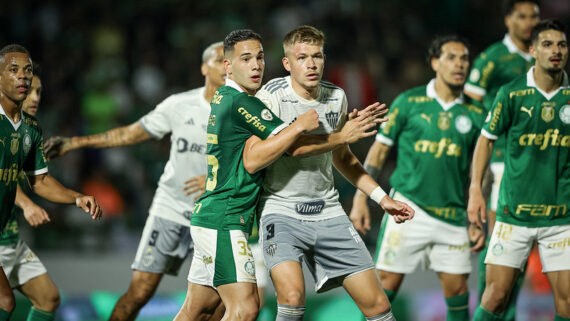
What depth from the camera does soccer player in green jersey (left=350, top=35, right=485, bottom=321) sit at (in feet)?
22.8

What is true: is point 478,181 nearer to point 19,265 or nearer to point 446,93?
point 446,93

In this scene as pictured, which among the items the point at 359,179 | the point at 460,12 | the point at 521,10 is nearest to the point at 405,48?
the point at 460,12

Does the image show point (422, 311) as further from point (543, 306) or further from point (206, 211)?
point (206, 211)

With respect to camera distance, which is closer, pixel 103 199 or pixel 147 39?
pixel 103 199

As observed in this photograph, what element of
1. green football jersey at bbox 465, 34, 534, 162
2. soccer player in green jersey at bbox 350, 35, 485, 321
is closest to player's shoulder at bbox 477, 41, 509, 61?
green football jersey at bbox 465, 34, 534, 162

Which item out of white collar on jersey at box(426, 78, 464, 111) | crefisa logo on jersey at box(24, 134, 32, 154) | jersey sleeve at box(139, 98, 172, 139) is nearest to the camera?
crefisa logo on jersey at box(24, 134, 32, 154)

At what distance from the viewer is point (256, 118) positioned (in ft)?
16.9

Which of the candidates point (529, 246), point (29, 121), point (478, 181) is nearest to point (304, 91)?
point (478, 181)

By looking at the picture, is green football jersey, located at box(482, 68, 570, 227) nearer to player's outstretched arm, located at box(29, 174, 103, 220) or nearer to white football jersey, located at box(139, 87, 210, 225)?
white football jersey, located at box(139, 87, 210, 225)

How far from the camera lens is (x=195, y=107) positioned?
709 cm

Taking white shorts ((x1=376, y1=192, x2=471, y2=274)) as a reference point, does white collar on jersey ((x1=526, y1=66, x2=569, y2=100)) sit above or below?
above

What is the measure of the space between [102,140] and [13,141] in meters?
1.40

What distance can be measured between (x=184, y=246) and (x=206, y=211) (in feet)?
6.11

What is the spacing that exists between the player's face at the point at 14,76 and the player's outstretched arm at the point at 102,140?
1105 millimetres
